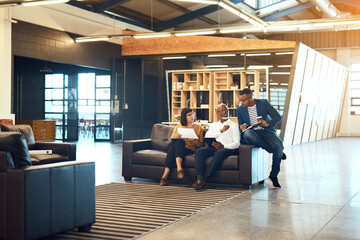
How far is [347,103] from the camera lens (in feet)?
74.1

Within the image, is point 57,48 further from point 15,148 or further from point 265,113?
point 15,148

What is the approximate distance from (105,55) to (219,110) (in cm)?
1057

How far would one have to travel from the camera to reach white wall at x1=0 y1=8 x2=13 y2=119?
11969 mm

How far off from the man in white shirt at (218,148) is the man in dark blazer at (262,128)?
21 centimetres

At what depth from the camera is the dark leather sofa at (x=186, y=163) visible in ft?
19.9

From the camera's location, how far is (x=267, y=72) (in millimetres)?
14445

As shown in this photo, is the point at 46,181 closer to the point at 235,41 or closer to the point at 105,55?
the point at 235,41

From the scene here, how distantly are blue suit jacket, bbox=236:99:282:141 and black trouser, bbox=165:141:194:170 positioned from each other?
954mm

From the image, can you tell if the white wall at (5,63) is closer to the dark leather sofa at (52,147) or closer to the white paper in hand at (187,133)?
the dark leather sofa at (52,147)

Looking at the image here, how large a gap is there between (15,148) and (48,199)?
18.5 inches

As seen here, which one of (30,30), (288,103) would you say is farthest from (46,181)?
(288,103)

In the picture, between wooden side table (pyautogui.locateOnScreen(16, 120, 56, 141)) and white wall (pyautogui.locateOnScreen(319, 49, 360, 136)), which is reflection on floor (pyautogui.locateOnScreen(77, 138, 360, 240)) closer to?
wooden side table (pyautogui.locateOnScreen(16, 120, 56, 141))

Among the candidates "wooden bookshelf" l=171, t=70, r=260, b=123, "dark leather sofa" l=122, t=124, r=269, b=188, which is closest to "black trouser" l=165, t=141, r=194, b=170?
"dark leather sofa" l=122, t=124, r=269, b=188

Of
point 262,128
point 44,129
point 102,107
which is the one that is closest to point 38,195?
point 262,128
